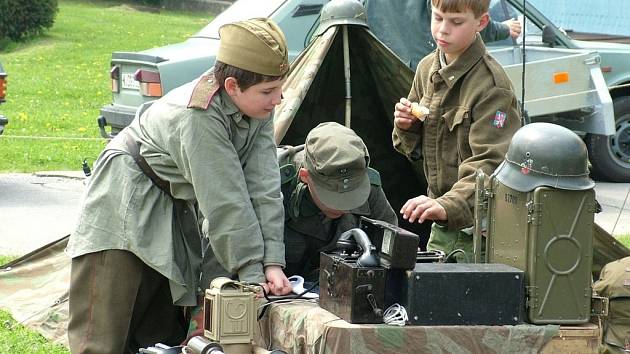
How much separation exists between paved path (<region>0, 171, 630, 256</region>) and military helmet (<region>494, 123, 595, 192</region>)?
140 inches

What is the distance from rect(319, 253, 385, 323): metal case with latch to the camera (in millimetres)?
3707

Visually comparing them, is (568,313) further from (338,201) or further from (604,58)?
(604,58)

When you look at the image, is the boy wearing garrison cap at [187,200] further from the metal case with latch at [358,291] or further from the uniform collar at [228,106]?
the metal case with latch at [358,291]

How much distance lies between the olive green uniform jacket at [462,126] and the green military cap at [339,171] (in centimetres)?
30

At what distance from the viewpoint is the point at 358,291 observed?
371 cm

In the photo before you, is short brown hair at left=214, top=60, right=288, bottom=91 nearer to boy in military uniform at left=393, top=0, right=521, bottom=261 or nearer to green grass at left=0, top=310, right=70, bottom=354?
boy in military uniform at left=393, top=0, right=521, bottom=261

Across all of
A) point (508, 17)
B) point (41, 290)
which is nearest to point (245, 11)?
point (508, 17)

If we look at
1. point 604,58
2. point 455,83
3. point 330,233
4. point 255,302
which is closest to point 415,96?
point 455,83

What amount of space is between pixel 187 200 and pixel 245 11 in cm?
561

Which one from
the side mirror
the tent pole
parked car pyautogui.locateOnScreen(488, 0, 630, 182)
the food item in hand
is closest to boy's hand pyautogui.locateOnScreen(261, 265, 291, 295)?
the food item in hand

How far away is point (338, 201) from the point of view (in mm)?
4344

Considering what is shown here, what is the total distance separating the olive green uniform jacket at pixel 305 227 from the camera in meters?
4.56

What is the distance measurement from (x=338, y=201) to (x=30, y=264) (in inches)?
100

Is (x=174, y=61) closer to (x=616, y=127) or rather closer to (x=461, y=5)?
(x=616, y=127)
